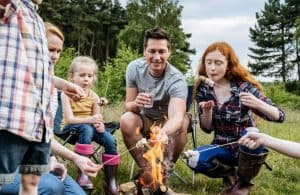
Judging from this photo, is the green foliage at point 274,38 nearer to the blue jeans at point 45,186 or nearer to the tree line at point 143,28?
the tree line at point 143,28

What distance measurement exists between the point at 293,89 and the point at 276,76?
13.6m

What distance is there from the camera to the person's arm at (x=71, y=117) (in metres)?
4.50

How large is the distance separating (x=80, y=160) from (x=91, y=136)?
1.46 m

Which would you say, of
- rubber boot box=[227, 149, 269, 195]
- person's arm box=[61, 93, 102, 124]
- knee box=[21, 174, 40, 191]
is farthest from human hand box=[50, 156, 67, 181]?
rubber boot box=[227, 149, 269, 195]

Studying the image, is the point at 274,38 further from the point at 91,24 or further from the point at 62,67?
the point at 62,67

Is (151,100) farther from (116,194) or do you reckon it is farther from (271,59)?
(271,59)

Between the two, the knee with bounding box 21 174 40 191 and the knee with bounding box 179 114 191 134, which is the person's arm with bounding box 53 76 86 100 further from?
the knee with bounding box 179 114 191 134

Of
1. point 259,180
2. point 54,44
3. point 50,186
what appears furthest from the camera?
point 259,180

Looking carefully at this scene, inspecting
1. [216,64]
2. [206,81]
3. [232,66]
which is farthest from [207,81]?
[232,66]

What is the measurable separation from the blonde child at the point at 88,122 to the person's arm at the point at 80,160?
39.1 inches

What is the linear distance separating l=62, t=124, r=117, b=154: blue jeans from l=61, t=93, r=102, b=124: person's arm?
4 centimetres

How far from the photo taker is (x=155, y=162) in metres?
3.99

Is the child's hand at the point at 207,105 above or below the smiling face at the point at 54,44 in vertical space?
below

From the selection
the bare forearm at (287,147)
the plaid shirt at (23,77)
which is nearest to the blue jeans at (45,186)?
the plaid shirt at (23,77)
